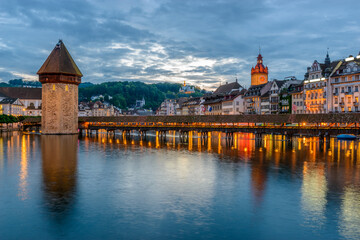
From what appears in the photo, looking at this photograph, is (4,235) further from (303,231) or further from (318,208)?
(318,208)

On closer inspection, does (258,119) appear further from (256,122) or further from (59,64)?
(59,64)

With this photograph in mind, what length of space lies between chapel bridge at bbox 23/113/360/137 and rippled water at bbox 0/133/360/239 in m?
25.7

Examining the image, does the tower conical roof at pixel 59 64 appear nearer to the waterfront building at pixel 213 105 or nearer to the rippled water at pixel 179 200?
the waterfront building at pixel 213 105

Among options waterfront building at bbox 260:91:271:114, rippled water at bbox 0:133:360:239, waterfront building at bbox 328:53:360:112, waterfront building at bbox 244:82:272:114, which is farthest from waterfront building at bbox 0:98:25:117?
rippled water at bbox 0:133:360:239

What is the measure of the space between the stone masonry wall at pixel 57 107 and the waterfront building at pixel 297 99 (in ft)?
159

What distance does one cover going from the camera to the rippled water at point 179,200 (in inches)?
553

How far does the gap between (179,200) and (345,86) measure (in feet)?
203

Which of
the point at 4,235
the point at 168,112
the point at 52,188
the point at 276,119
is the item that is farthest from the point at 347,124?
the point at 168,112

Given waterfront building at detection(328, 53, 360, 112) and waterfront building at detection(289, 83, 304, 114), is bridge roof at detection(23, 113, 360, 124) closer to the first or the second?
waterfront building at detection(328, 53, 360, 112)

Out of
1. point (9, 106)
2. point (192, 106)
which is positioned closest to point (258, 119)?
point (192, 106)

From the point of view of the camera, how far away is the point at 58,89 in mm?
77875

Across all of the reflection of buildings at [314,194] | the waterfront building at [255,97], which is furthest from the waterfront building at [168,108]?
the reflection of buildings at [314,194]

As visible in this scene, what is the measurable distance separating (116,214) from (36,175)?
11737 mm

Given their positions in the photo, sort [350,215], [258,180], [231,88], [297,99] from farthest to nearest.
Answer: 1. [231,88]
2. [297,99]
3. [258,180]
4. [350,215]
